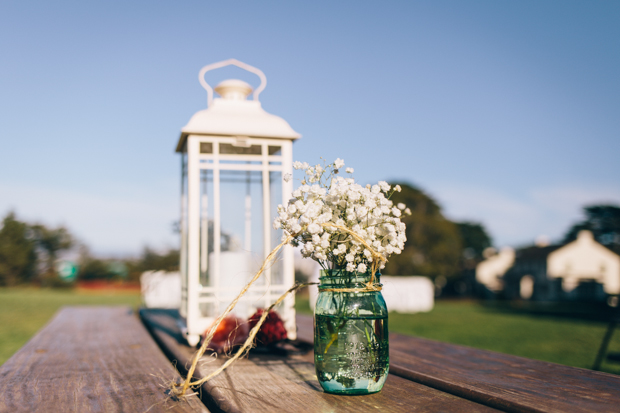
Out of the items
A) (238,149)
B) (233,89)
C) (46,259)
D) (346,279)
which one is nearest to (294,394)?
(346,279)

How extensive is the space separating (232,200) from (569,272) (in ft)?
141

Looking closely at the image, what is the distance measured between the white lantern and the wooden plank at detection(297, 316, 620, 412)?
0.69m

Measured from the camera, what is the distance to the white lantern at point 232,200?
233cm

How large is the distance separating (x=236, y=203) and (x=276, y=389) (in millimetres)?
1280

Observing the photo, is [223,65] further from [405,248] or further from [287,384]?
[405,248]

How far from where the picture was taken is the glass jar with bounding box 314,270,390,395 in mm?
1325

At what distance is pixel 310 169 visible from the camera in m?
1.48

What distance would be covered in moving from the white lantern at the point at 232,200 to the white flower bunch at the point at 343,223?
0.88 m

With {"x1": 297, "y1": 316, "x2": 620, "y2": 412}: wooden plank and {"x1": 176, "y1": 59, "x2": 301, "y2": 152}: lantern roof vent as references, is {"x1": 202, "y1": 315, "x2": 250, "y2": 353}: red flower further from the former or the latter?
{"x1": 176, "y1": 59, "x2": 301, "y2": 152}: lantern roof vent

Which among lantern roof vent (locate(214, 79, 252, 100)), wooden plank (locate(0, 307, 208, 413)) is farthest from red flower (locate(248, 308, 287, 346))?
lantern roof vent (locate(214, 79, 252, 100))

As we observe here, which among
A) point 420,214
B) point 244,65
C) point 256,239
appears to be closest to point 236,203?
point 256,239

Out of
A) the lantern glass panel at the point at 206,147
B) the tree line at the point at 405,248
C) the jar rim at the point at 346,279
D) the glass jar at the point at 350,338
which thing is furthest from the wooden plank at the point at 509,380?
the tree line at the point at 405,248

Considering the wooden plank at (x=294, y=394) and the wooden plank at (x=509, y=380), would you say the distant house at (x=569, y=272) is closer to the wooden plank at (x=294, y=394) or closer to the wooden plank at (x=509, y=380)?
the wooden plank at (x=509, y=380)

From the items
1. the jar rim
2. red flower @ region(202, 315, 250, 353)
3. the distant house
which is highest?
the jar rim
